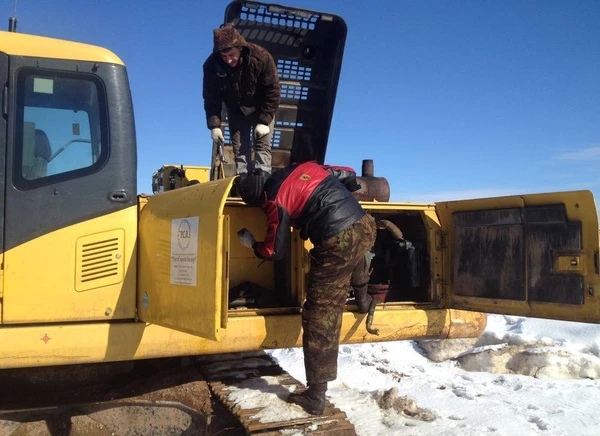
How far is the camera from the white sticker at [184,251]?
2973 millimetres

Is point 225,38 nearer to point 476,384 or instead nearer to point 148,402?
point 148,402

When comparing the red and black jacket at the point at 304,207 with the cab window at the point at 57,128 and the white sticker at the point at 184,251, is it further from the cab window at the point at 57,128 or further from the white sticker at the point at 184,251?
the cab window at the point at 57,128

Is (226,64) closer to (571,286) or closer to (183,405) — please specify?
(183,405)

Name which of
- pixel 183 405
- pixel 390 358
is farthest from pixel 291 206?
pixel 390 358

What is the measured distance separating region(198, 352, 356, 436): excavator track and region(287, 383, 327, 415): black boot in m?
0.04

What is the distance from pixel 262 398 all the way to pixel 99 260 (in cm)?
134

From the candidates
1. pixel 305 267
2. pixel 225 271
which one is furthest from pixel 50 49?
pixel 305 267

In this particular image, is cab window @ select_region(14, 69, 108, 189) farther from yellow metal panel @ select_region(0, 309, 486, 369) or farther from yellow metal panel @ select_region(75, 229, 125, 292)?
yellow metal panel @ select_region(0, 309, 486, 369)

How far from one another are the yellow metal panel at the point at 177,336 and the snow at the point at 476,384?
15.5 inches

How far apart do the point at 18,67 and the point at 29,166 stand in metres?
0.60

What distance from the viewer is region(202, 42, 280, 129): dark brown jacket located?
14.9ft

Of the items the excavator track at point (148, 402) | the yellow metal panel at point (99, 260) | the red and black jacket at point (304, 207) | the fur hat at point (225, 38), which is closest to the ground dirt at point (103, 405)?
the excavator track at point (148, 402)

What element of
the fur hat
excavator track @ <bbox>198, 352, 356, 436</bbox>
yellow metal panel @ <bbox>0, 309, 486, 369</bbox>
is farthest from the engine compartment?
the fur hat

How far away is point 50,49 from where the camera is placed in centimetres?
345
